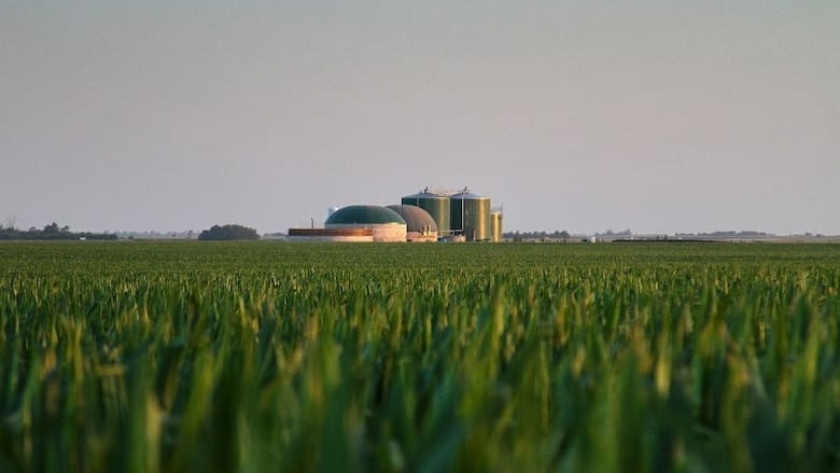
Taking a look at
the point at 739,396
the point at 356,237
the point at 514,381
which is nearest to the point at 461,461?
the point at 739,396

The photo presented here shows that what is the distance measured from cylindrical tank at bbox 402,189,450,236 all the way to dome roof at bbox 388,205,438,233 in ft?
16.9

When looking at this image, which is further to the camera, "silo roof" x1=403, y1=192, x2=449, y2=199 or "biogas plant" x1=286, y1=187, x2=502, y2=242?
"silo roof" x1=403, y1=192, x2=449, y2=199

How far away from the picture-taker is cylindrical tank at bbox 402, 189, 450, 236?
126m

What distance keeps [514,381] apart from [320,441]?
1.20m

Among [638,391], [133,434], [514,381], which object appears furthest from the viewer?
[514,381]

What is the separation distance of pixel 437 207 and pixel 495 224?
11.8 metres

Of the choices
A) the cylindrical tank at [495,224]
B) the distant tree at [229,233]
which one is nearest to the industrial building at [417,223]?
the cylindrical tank at [495,224]

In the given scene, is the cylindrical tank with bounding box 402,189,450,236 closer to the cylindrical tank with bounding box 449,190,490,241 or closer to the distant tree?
the cylindrical tank with bounding box 449,190,490,241

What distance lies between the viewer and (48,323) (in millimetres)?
4887

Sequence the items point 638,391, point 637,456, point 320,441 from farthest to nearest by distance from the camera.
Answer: point 638,391 → point 637,456 → point 320,441

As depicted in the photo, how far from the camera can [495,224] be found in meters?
134

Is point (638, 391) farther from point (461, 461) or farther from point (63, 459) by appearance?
point (63, 459)

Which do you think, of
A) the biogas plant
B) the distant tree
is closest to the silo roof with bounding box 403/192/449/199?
the biogas plant

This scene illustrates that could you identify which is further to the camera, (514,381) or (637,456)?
(514,381)
